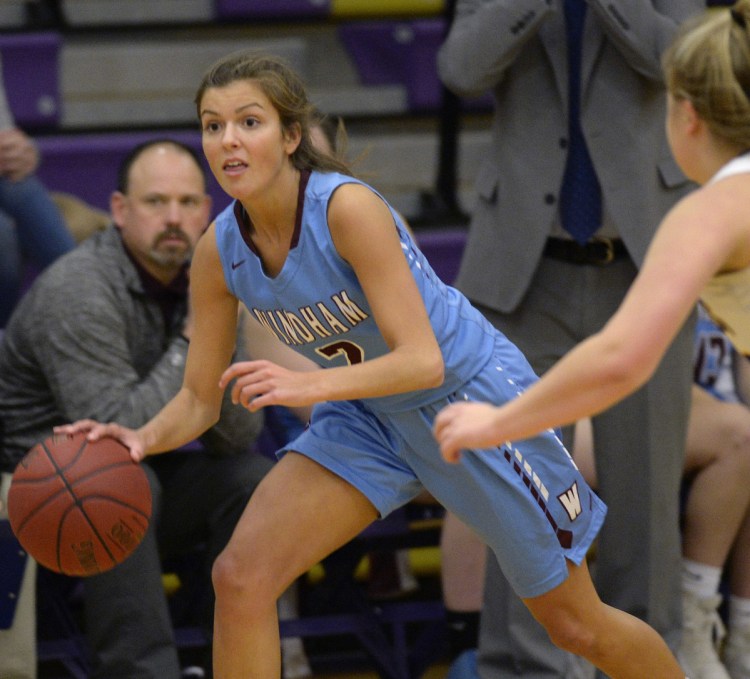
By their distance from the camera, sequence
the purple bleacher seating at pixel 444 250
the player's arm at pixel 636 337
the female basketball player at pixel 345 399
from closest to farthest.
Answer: the player's arm at pixel 636 337
the female basketball player at pixel 345 399
the purple bleacher seating at pixel 444 250

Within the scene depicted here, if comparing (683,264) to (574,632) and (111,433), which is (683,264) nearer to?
(574,632)

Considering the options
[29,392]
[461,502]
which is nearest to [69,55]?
[29,392]

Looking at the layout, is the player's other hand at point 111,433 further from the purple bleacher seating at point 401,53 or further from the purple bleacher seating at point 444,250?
the purple bleacher seating at point 401,53

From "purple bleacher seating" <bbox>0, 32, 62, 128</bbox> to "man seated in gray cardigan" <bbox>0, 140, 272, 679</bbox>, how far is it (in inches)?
61.1

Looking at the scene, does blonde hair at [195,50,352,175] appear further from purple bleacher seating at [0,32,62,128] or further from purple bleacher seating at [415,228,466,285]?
purple bleacher seating at [0,32,62,128]

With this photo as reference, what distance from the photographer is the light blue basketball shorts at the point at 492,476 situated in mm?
2947

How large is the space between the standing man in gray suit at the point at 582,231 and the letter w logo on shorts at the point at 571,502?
30.9 inches

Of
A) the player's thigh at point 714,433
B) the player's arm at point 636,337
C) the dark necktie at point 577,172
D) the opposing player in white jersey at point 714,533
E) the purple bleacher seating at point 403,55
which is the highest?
the player's arm at point 636,337

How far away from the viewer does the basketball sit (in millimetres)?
3072

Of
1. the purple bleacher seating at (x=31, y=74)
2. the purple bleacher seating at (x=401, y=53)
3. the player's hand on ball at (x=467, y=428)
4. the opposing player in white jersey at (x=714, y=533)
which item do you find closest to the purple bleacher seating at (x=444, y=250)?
the purple bleacher seating at (x=401, y=53)

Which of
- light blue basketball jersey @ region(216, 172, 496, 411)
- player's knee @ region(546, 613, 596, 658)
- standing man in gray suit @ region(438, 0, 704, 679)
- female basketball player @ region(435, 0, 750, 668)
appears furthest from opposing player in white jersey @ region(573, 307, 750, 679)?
female basketball player @ region(435, 0, 750, 668)

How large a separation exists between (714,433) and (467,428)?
208cm

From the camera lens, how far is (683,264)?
221 centimetres

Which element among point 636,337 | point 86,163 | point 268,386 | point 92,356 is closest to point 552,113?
point 92,356
